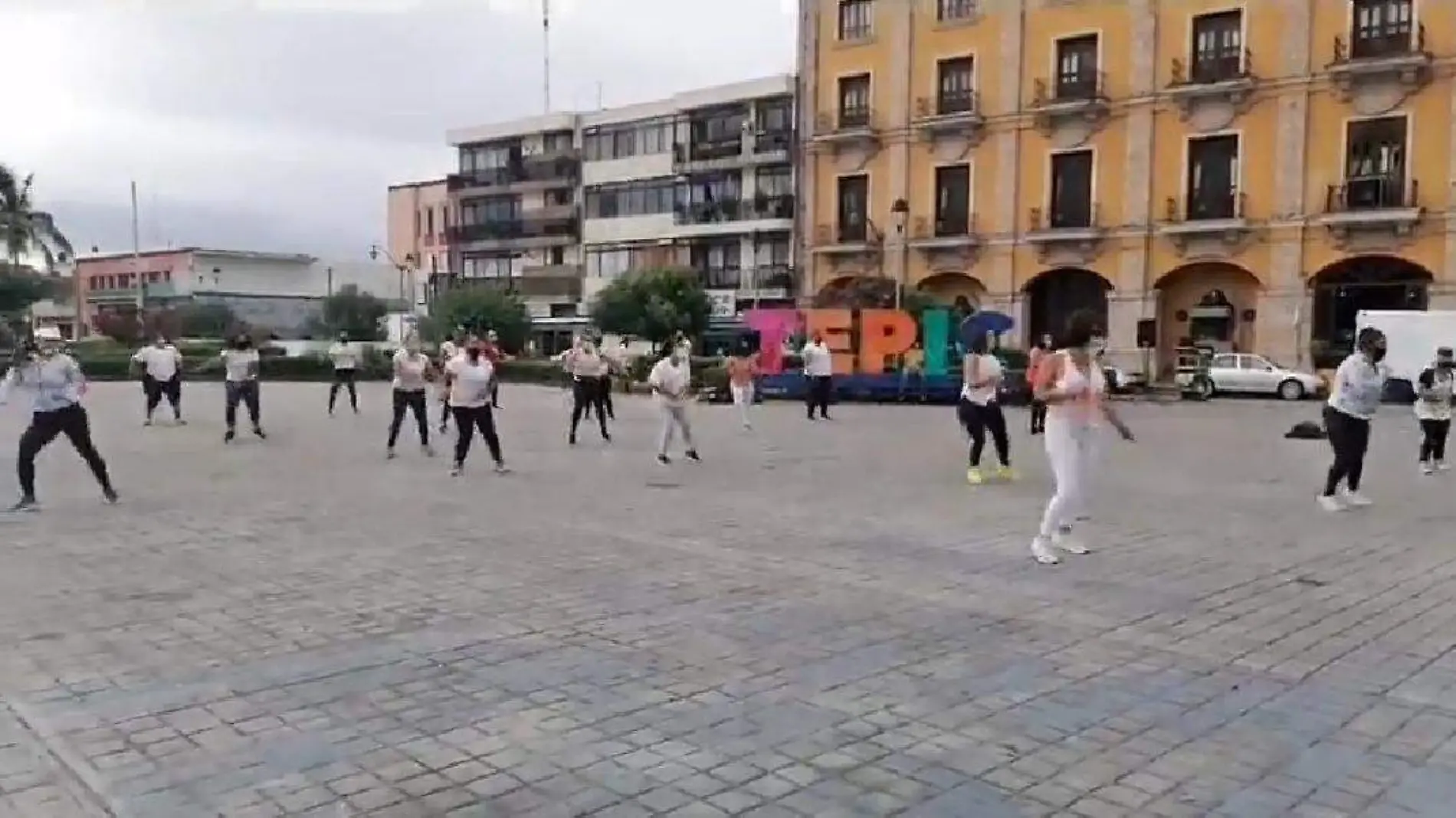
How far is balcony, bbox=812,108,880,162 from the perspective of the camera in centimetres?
4491

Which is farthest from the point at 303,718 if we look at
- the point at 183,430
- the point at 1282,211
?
the point at 1282,211

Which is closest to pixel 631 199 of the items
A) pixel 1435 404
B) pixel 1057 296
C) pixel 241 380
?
pixel 1057 296

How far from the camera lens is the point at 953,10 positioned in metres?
43.2

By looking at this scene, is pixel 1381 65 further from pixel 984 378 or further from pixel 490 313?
pixel 490 313

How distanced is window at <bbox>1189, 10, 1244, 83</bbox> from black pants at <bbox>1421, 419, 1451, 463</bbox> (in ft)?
88.3

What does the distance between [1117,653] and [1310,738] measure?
1210mm

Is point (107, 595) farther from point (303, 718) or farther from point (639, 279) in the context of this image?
point (639, 279)

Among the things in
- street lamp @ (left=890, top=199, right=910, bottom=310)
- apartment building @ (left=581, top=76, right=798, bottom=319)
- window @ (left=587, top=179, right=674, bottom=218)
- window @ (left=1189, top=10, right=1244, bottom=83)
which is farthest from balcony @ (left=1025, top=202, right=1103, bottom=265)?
window @ (left=587, top=179, right=674, bottom=218)

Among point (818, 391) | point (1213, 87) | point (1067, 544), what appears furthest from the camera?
point (1213, 87)

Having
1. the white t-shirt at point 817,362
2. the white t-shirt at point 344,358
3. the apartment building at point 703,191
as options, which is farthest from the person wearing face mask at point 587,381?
the apartment building at point 703,191

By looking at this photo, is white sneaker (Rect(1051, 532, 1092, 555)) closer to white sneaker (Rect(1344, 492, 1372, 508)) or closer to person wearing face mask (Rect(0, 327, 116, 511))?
white sneaker (Rect(1344, 492, 1372, 508))

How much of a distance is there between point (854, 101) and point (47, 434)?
38.8m

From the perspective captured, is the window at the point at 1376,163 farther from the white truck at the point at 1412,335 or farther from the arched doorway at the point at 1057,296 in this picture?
the arched doorway at the point at 1057,296

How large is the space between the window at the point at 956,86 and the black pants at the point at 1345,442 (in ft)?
110
